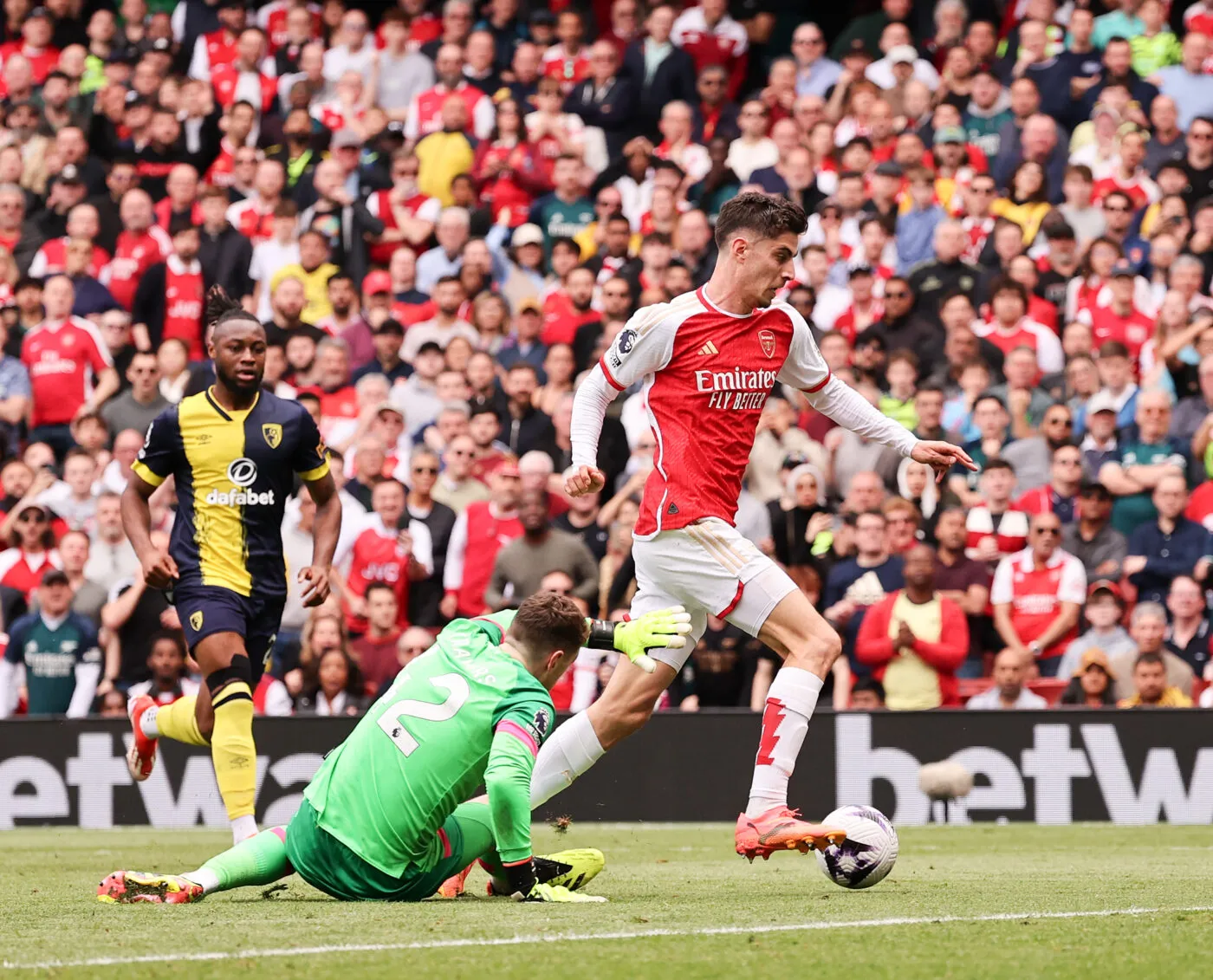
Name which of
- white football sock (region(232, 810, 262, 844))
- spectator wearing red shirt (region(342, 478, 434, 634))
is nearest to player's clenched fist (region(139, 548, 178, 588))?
white football sock (region(232, 810, 262, 844))

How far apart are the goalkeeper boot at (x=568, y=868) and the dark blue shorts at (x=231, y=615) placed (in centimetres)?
193

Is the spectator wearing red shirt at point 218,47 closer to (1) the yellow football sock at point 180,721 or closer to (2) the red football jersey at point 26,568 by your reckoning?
(2) the red football jersey at point 26,568

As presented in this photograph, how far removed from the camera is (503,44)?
69.7ft

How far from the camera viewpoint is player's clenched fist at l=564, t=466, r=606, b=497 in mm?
7363

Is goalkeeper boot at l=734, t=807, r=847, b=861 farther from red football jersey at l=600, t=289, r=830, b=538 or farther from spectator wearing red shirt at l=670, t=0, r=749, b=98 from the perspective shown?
spectator wearing red shirt at l=670, t=0, r=749, b=98

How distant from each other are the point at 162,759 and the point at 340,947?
853 cm

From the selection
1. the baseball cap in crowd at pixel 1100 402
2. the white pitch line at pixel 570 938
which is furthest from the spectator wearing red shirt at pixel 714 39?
the white pitch line at pixel 570 938

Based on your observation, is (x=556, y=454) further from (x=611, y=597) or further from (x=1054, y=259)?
(x=1054, y=259)

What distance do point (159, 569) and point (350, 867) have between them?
2.26 meters

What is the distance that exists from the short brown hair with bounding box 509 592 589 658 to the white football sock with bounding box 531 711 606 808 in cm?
124

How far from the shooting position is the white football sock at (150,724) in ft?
29.8

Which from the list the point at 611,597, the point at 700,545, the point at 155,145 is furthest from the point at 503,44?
the point at 700,545

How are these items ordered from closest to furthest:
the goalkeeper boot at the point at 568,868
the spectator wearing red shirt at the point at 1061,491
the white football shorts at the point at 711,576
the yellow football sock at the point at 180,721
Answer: the goalkeeper boot at the point at 568,868 < the white football shorts at the point at 711,576 < the yellow football sock at the point at 180,721 < the spectator wearing red shirt at the point at 1061,491

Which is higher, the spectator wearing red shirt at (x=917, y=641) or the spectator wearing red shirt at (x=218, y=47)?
the spectator wearing red shirt at (x=218, y=47)
